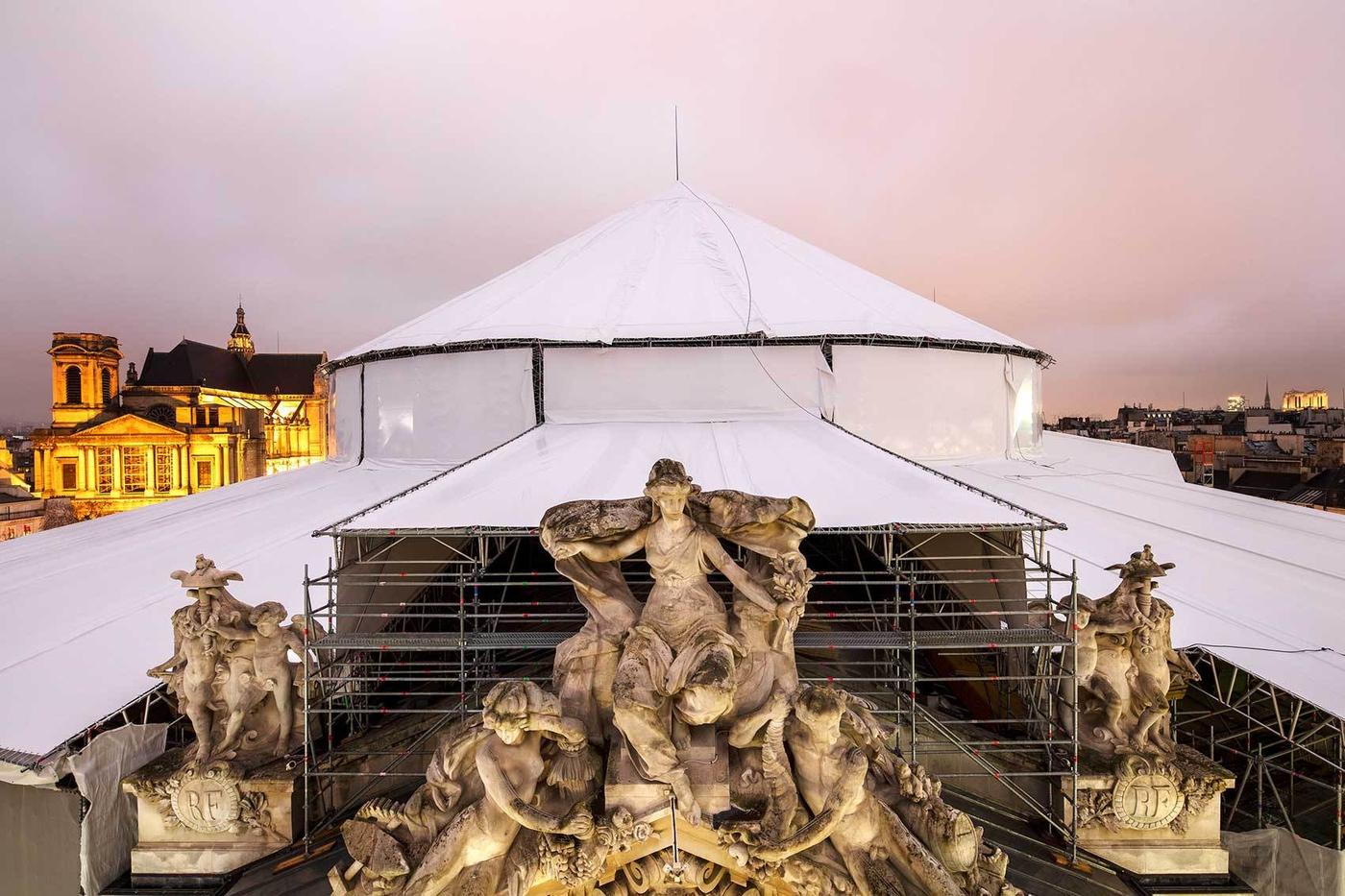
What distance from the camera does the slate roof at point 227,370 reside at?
38.1 metres

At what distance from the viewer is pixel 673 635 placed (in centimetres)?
339

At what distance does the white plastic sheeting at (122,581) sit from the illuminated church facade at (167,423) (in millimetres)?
20513

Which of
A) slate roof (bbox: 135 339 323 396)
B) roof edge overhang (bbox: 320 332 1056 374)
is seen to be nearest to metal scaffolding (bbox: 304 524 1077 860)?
roof edge overhang (bbox: 320 332 1056 374)

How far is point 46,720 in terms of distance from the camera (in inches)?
175

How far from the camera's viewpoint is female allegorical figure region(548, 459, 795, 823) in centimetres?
307

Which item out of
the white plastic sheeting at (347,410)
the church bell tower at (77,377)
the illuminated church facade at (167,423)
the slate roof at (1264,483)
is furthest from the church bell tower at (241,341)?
the slate roof at (1264,483)

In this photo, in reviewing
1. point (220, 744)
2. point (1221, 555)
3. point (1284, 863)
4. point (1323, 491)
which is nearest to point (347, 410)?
point (220, 744)

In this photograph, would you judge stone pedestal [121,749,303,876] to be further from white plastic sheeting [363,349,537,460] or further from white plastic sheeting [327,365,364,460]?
white plastic sheeting [327,365,364,460]

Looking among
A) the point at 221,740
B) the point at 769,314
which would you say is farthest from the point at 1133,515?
the point at 221,740

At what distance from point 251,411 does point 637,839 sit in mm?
45058

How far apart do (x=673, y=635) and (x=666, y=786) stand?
2.44 ft

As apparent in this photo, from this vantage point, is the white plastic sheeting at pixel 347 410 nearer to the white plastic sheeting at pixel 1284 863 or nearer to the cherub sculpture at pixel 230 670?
the cherub sculpture at pixel 230 670

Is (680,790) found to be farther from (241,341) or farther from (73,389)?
(241,341)

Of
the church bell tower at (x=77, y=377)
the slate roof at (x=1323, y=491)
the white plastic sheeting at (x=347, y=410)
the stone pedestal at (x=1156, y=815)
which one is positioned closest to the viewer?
the stone pedestal at (x=1156, y=815)
